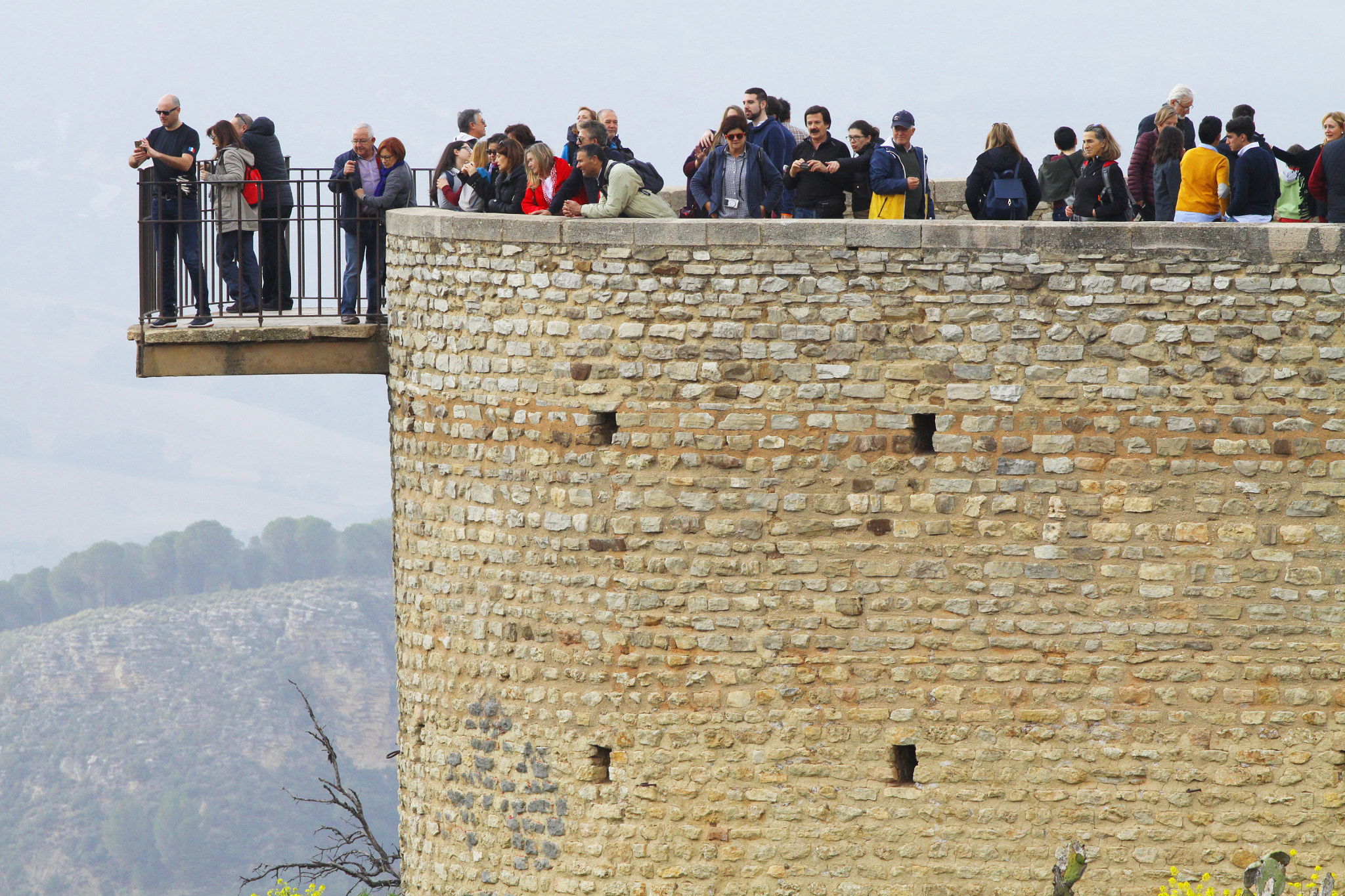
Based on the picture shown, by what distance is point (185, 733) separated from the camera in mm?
85562

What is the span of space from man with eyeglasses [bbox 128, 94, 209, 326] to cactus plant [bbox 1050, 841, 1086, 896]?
23.1 feet

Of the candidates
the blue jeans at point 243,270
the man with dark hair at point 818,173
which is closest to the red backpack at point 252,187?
the blue jeans at point 243,270

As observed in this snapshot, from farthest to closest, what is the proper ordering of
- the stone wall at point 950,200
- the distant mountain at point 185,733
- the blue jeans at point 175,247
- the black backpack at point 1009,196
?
the distant mountain at point 185,733 < the stone wall at point 950,200 < the blue jeans at point 175,247 < the black backpack at point 1009,196

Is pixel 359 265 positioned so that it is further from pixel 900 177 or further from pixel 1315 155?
pixel 1315 155

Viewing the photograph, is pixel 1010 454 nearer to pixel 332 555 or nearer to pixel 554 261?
pixel 554 261

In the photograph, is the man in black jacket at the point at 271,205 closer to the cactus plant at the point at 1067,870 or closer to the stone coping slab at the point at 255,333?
the stone coping slab at the point at 255,333

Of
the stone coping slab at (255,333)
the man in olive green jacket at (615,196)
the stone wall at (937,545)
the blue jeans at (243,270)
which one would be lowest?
the stone wall at (937,545)

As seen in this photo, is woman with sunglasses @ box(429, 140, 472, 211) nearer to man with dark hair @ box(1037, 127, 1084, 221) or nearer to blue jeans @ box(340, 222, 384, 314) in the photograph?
blue jeans @ box(340, 222, 384, 314)

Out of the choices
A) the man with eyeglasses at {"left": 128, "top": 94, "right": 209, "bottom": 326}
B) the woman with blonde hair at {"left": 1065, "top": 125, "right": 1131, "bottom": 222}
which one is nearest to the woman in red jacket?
the man with eyeglasses at {"left": 128, "top": 94, "right": 209, "bottom": 326}

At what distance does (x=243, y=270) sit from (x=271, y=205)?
0.55 meters

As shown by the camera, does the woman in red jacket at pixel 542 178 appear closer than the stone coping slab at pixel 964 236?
No

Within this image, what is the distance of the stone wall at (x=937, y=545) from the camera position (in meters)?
10.2

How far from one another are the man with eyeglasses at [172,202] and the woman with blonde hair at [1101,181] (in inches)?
248

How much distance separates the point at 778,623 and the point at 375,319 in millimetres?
3980
